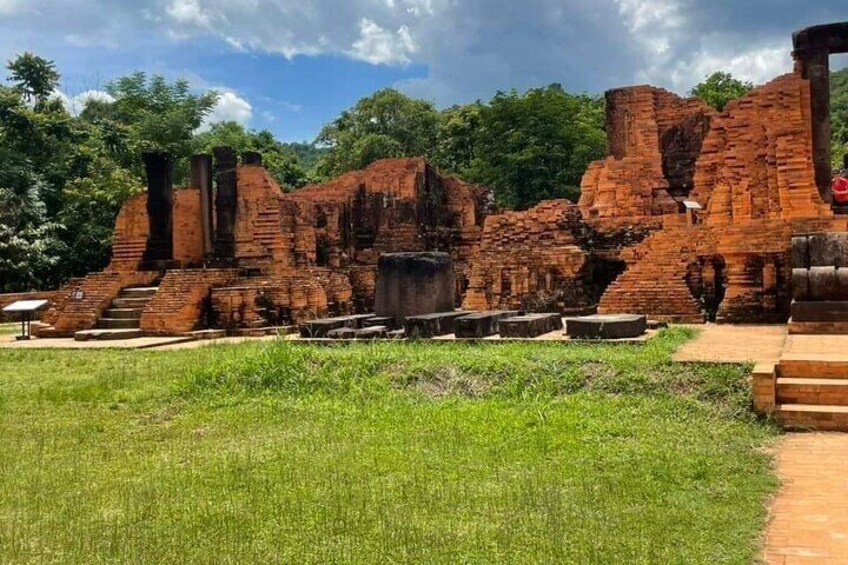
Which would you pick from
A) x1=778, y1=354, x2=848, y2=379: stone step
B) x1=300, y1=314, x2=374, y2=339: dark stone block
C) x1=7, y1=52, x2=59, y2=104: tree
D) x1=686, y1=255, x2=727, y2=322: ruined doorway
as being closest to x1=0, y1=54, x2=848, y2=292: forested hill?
x1=7, y1=52, x2=59, y2=104: tree

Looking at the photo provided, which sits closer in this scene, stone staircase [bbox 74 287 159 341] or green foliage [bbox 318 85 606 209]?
stone staircase [bbox 74 287 159 341]

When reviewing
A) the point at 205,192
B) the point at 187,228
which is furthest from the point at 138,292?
the point at 205,192

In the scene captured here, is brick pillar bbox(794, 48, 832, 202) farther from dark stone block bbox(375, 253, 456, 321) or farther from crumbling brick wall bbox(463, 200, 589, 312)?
dark stone block bbox(375, 253, 456, 321)

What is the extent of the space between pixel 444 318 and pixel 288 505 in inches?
271

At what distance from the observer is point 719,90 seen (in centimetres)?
3638

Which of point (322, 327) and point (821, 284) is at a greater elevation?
point (821, 284)

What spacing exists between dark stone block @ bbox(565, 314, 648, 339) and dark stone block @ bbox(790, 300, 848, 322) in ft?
5.68

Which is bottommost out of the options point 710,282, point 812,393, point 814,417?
point 814,417

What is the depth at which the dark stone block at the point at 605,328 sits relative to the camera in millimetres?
9258

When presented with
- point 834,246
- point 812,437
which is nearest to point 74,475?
point 812,437

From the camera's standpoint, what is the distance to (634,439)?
17.8 feet

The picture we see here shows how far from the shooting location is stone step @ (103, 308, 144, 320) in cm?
1522

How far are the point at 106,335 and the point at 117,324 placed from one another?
1.04m

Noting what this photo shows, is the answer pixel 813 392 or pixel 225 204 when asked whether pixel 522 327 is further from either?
pixel 225 204
